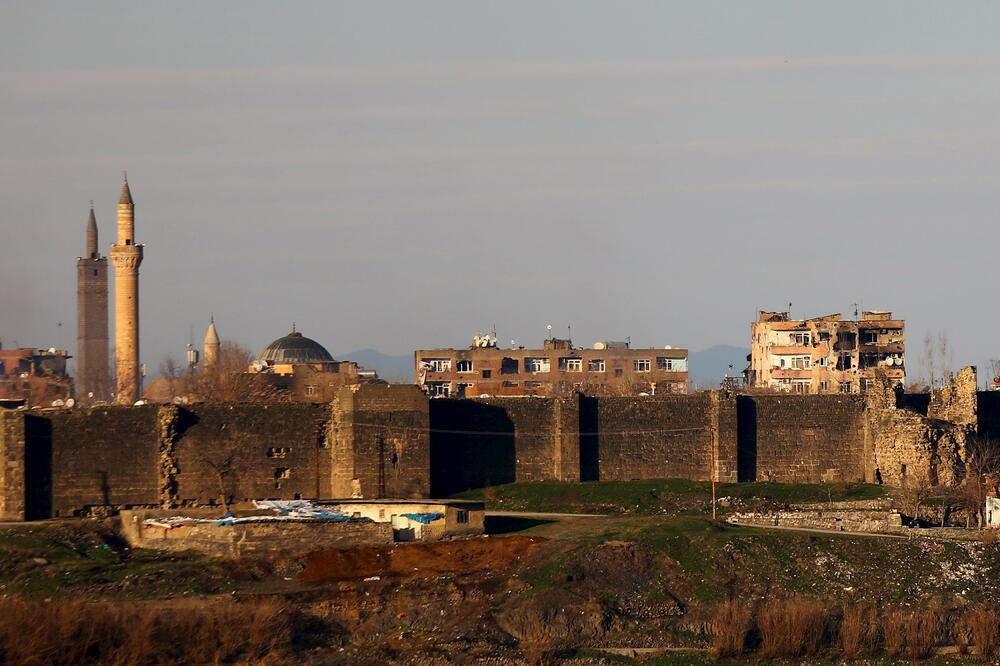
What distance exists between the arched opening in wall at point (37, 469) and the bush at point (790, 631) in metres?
19.7

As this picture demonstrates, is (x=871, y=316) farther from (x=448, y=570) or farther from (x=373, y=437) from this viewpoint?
(x=448, y=570)

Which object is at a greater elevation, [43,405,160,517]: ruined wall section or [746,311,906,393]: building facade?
[746,311,906,393]: building facade

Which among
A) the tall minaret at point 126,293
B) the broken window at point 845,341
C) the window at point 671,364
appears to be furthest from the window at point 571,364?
the tall minaret at point 126,293

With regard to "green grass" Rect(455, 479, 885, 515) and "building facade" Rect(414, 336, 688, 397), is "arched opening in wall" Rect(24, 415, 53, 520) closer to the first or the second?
"green grass" Rect(455, 479, 885, 515)

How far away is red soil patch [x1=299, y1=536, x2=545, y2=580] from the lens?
169ft

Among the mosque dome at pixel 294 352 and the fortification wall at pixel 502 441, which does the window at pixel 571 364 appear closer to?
the mosque dome at pixel 294 352

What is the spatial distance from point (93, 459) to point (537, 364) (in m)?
57.2

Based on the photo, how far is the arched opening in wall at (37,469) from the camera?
57750mm

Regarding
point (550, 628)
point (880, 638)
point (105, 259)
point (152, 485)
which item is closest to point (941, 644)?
point (880, 638)

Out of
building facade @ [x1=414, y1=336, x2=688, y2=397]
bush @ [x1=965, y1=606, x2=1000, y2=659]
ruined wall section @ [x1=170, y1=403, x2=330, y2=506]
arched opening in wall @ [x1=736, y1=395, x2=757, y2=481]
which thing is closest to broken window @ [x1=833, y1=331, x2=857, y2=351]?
building facade @ [x1=414, y1=336, x2=688, y2=397]

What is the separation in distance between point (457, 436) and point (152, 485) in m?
8.71

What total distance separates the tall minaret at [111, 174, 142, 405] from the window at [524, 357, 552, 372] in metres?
19.6

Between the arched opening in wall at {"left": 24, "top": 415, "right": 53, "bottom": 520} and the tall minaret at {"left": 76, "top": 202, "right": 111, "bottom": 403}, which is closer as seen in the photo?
Result: the arched opening in wall at {"left": 24, "top": 415, "right": 53, "bottom": 520}

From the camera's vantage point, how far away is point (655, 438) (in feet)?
208
